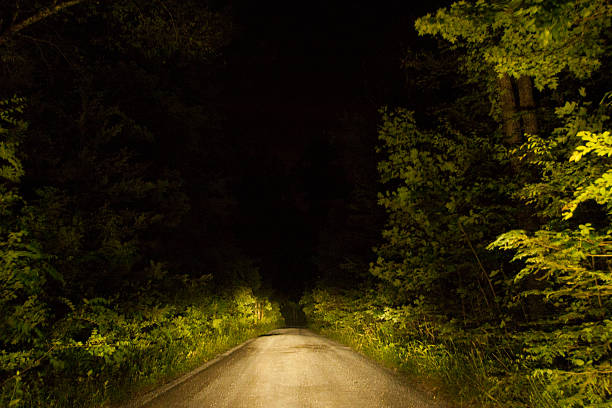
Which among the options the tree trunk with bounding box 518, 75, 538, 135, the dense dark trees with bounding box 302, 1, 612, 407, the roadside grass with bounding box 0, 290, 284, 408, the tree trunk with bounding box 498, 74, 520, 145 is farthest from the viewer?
Result: the tree trunk with bounding box 498, 74, 520, 145

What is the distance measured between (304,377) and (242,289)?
2049cm

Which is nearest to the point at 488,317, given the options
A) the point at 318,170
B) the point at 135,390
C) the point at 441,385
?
the point at 441,385

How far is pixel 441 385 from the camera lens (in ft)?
22.0

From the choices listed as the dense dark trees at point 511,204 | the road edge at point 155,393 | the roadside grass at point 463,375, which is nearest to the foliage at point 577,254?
the dense dark trees at point 511,204

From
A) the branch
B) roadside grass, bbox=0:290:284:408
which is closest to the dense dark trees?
the branch

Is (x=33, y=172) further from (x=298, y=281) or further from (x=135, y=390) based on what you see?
(x=298, y=281)

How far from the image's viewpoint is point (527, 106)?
653 centimetres

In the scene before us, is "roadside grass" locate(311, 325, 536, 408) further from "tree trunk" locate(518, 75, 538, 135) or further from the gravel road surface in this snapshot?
"tree trunk" locate(518, 75, 538, 135)

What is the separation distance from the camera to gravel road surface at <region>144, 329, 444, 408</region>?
5.96 m

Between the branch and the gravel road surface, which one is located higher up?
the branch

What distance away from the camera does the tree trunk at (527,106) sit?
6.39 m

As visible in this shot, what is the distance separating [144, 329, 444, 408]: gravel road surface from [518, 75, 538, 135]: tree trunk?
496 centimetres

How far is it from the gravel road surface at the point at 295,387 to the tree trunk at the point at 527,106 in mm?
4956

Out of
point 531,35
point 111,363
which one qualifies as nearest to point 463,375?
point 531,35
